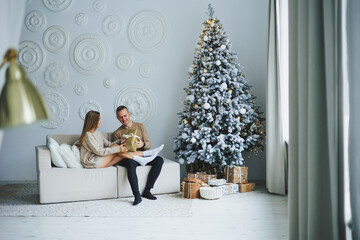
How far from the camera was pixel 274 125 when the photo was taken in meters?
4.64

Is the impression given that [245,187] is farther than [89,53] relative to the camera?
No

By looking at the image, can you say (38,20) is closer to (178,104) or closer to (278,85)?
(178,104)

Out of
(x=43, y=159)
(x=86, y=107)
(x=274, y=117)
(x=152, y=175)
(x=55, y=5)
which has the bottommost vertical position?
(x=152, y=175)

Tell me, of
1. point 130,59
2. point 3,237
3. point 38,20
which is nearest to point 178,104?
point 130,59

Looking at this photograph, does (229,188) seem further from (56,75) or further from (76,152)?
(56,75)

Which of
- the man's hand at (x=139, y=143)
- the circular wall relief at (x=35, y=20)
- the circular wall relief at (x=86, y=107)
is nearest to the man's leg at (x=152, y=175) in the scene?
the man's hand at (x=139, y=143)

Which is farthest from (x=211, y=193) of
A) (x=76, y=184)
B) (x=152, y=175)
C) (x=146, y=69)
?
(x=146, y=69)

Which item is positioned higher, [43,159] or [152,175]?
[43,159]

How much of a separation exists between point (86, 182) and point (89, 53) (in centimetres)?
239

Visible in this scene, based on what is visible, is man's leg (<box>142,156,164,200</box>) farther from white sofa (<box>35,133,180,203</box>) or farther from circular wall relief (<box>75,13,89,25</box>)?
circular wall relief (<box>75,13,89,25</box>)

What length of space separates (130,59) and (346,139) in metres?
4.11

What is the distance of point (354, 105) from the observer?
2055 mm

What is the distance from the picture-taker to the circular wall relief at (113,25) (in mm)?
5645

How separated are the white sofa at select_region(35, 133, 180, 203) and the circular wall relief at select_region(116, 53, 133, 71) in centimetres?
196
